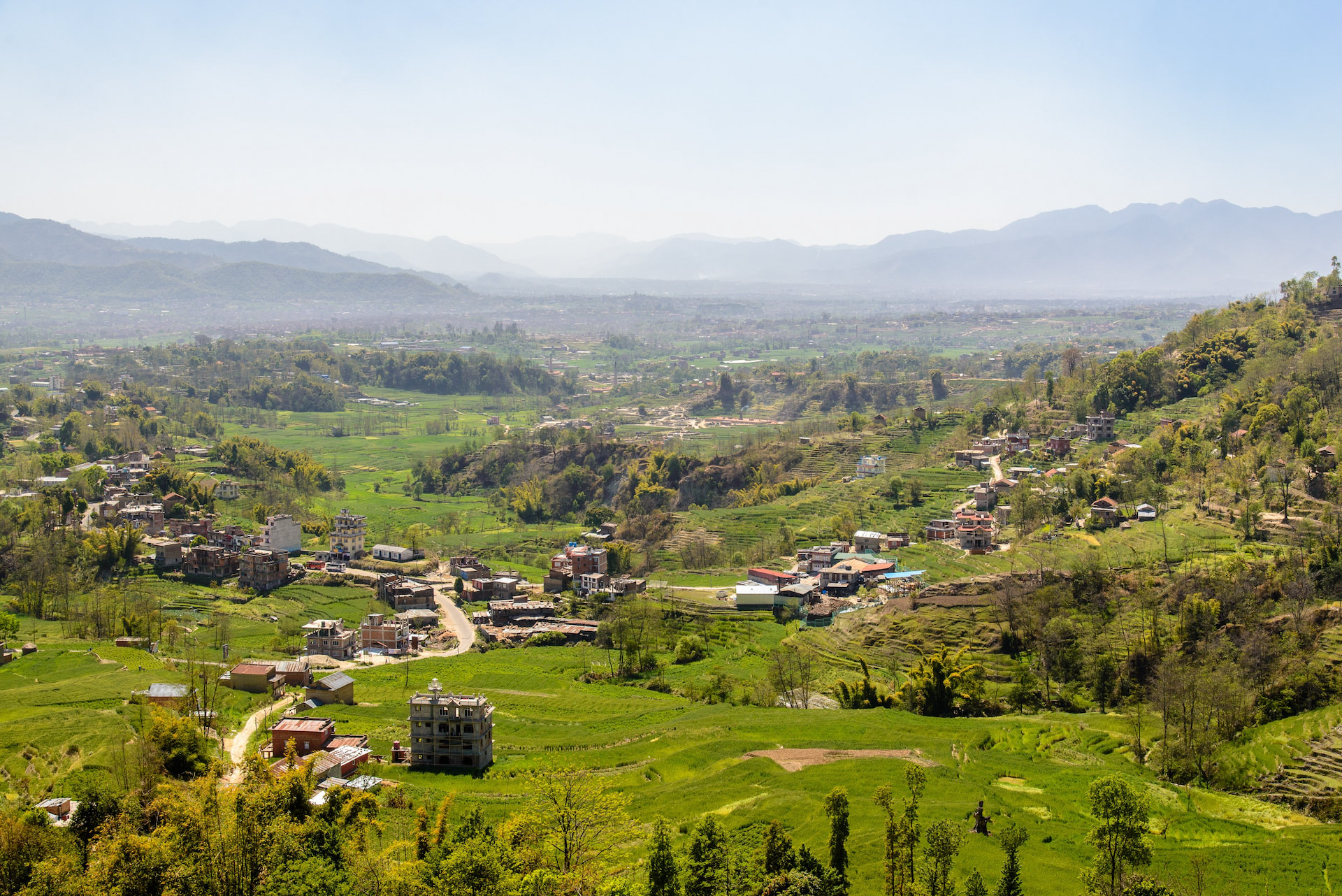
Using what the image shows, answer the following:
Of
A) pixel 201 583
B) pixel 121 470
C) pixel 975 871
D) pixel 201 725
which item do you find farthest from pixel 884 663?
pixel 121 470

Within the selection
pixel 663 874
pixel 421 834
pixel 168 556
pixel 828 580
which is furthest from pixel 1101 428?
pixel 168 556

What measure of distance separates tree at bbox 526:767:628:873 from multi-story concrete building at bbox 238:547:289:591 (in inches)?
1555

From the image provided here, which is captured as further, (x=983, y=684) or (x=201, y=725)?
(x=983, y=684)

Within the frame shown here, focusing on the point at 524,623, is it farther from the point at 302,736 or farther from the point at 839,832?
the point at 839,832

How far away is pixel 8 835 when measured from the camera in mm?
19969

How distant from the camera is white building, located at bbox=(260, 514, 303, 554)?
60.6 meters

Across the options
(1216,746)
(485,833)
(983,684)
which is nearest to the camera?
(485,833)

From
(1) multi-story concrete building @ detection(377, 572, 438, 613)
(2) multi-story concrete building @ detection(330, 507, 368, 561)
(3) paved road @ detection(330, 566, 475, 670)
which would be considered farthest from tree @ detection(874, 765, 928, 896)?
(2) multi-story concrete building @ detection(330, 507, 368, 561)

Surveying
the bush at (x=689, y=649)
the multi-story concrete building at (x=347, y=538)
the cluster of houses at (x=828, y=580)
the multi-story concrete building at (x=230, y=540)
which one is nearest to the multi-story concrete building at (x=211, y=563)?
the multi-story concrete building at (x=230, y=540)

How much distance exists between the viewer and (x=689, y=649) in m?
44.4

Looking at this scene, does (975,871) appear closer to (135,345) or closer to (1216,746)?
(1216,746)

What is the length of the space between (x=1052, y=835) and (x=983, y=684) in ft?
42.7

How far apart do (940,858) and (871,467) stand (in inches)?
2215

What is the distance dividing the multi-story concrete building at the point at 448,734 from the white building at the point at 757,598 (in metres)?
21.3
